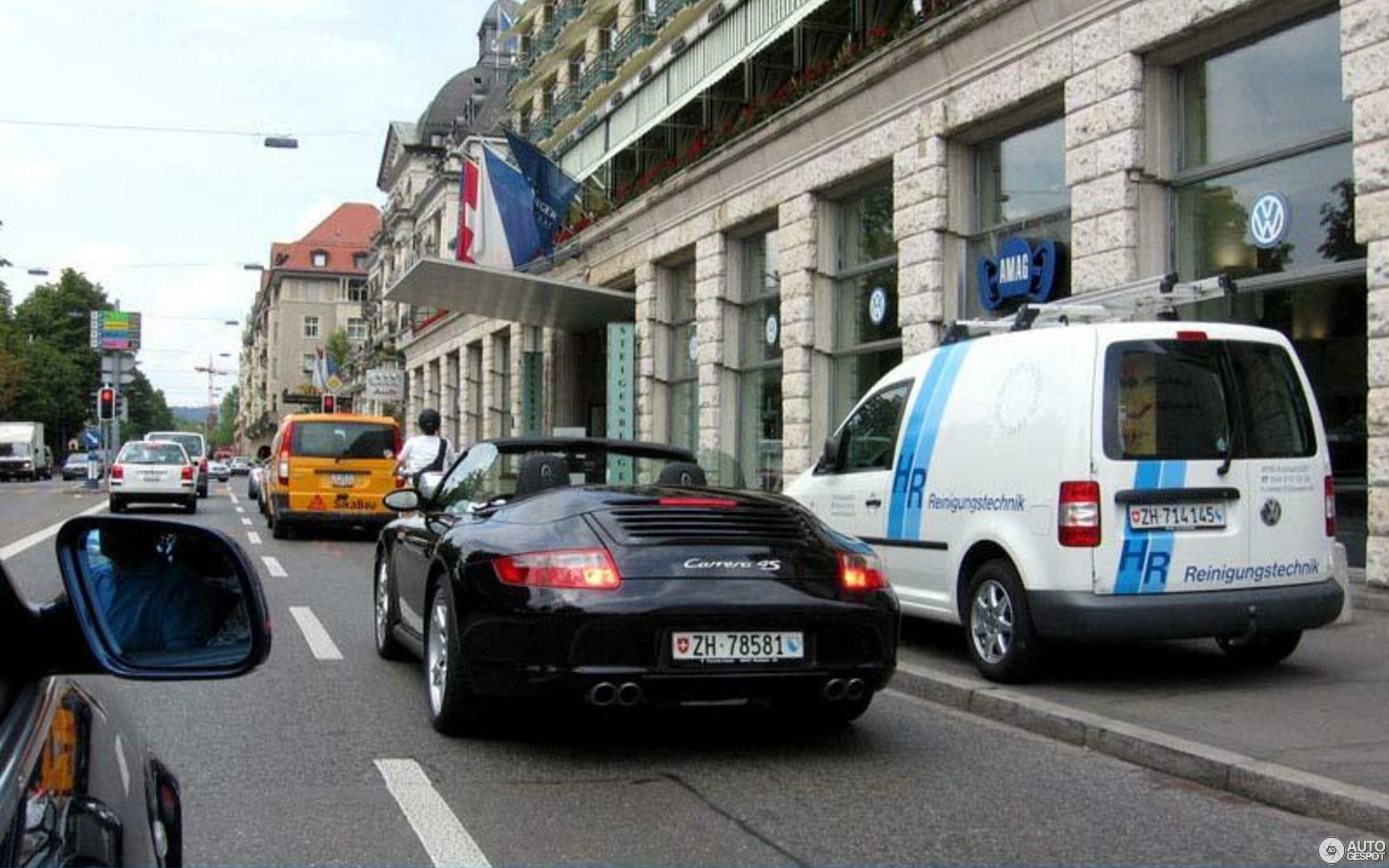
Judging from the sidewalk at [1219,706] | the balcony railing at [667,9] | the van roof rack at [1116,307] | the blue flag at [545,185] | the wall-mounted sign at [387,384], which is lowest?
the sidewalk at [1219,706]

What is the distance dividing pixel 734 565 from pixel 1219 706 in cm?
285

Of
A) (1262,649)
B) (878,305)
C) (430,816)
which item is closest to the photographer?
(430,816)

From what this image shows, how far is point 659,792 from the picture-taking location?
5.06m

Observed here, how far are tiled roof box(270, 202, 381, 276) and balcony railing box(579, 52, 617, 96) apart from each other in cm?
8606

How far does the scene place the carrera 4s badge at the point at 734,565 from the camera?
5379 mm

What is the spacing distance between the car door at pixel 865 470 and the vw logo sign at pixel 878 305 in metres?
8.74

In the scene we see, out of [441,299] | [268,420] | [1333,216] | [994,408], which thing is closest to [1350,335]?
[1333,216]

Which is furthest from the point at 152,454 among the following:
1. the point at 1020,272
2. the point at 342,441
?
the point at 1020,272

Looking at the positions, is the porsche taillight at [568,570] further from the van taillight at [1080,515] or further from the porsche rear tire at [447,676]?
the van taillight at [1080,515]

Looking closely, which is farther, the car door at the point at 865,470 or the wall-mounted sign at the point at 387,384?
the wall-mounted sign at the point at 387,384

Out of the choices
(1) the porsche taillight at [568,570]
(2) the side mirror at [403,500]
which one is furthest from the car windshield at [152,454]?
(1) the porsche taillight at [568,570]

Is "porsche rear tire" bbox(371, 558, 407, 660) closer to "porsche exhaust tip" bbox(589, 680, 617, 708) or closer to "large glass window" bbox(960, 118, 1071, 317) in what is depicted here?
"porsche exhaust tip" bbox(589, 680, 617, 708)

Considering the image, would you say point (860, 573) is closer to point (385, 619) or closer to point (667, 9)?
point (385, 619)

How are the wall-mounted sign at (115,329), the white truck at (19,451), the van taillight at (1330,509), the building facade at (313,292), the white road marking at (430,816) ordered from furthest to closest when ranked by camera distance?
the building facade at (313,292), the wall-mounted sign at (115,329), the white truck at (19,451), the van taillight at (1330,509), the white road marking at (430,816)
